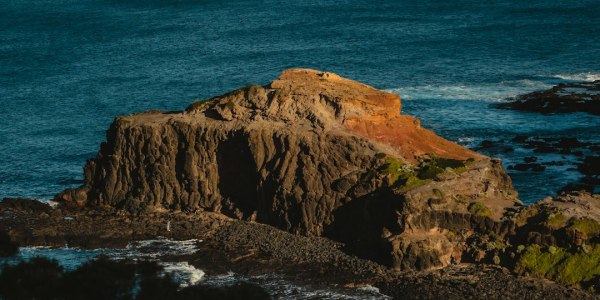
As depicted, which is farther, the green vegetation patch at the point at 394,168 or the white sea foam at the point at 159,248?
the white sea foam at the point at 159,248

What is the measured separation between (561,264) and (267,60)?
90.2m

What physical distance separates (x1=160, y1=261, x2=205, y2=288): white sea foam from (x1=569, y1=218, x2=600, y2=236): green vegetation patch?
25294 mm

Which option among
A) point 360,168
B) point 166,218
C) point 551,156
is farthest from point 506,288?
point 551,156

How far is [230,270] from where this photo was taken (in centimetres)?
7625

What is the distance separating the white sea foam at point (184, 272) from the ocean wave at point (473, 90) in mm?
64100

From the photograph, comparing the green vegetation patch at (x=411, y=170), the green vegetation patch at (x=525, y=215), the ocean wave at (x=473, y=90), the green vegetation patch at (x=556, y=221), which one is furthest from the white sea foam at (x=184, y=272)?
the ocean wave at (x=473, y=90)

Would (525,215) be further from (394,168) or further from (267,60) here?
(267,60)

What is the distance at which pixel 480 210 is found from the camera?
74812mm

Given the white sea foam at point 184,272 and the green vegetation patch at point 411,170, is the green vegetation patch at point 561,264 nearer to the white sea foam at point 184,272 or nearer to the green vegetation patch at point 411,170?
the green vegetation patch at point 411,170

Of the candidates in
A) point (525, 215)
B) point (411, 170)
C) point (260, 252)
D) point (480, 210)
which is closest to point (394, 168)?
point (411, 170)

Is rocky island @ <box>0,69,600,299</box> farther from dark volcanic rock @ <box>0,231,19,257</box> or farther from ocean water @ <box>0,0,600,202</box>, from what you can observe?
dark volcanic rock @ <box>0,231,19,257</box>

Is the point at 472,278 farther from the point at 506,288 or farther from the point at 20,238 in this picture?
the point at 20,238

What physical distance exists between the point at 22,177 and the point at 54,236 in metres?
21.4

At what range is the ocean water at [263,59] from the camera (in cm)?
11894
